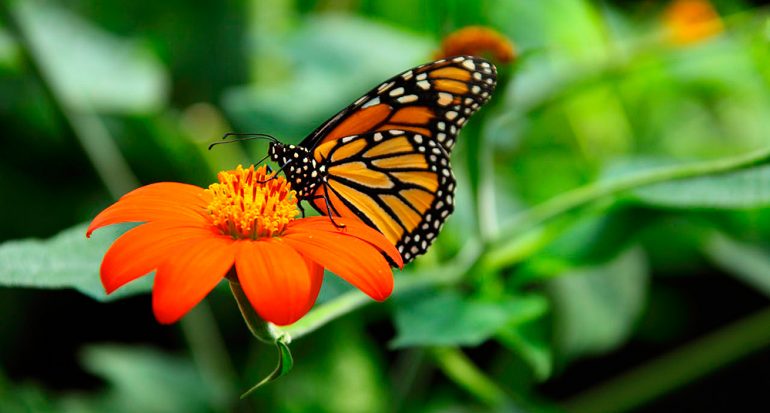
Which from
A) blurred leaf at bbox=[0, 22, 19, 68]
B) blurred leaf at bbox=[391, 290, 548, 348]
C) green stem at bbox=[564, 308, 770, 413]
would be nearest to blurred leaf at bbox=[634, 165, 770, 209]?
blurred leaf at bbox=[391, 290, 548, 348]

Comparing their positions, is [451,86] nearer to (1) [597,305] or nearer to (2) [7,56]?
(1) [597,305]

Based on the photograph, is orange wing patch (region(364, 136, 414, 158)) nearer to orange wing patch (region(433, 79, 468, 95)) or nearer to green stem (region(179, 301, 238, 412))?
orange wing patch (region(433, 79, 468, 95))

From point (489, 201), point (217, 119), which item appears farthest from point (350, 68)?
point (489, 201)

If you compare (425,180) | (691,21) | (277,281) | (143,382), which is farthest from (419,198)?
(691,21)

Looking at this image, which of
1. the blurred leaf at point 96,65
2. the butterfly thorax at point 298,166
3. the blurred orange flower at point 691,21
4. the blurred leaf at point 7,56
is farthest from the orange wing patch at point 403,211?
the blurred orange flower at point 691,21

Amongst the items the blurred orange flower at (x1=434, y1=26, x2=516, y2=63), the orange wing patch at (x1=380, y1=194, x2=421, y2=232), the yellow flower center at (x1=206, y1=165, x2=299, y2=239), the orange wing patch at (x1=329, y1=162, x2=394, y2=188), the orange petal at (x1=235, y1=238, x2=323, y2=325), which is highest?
the orange petal at (x1=235, y1=238, x2=323, y2=325)

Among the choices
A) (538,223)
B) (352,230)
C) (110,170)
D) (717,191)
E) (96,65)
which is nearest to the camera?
(352,230)

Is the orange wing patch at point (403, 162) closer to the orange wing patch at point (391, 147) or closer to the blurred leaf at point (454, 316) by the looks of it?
the orange wing patch at point (391, 147)
